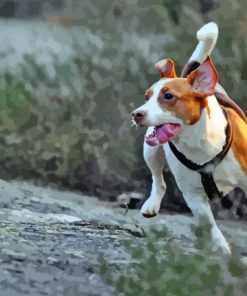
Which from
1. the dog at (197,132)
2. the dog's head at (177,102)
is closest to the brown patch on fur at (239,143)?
the dog at (197,132)

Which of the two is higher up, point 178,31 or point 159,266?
point 178,31

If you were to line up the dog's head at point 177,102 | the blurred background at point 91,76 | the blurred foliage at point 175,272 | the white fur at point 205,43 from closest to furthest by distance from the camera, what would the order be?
1. the blurred foliage at point 175,272
2. the dog's head at point 177,102
3. the white fur at point 205,43
4. the blurred background at point 91,76

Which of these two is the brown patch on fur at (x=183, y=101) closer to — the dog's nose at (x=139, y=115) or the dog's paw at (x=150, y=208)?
the dog's nose at (x=139, y=115)

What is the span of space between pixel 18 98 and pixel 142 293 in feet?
2.23

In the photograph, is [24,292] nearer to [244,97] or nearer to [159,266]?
[159,266]

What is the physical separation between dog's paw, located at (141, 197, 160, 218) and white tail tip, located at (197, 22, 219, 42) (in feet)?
1.32

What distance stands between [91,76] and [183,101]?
437 millimetres

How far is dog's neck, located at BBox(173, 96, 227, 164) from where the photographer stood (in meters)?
2.17

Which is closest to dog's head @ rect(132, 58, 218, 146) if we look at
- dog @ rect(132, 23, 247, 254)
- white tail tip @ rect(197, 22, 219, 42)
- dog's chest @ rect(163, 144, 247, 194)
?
dog @ rect(132, 23, 247, 254)

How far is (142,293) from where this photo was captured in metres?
2.04

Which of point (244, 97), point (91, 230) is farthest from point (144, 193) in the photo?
point (244, 97)

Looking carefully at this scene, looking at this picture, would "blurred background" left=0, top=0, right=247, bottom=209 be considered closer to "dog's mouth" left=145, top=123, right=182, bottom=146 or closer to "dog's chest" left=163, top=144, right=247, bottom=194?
Answer: "dog's chest" left=163, top=144, right=247, bottom=194

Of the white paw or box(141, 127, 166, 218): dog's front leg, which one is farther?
box(141, 127, 166, 218): dog's front leg

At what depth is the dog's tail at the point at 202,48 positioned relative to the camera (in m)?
2.33
